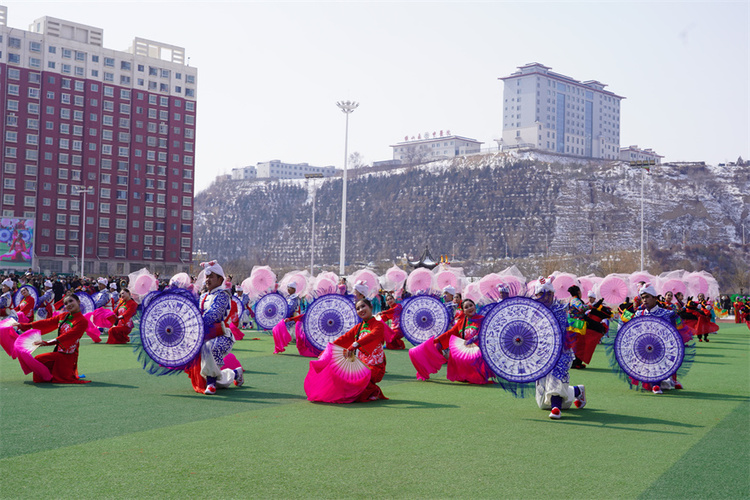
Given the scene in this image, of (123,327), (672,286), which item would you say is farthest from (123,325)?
(672,286)

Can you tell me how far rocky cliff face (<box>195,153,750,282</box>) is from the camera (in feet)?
300

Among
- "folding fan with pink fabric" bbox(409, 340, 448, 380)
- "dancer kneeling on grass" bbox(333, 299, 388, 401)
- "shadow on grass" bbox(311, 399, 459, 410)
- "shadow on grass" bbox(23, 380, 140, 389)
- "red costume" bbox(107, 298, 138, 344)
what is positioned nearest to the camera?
"shadow on grass" bbox(311, 399, 459, 410)

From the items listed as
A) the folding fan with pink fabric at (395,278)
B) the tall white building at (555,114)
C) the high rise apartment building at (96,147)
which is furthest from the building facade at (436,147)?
the folding fan with pink fabric at (395,278)

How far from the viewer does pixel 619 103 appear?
144 meters

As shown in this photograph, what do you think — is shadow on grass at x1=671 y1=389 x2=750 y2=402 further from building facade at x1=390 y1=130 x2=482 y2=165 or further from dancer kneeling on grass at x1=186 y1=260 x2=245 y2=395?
building facade at x1=390 y1=130 x2=482 y2=165

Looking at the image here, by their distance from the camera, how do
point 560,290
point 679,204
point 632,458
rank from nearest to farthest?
point 632,458
point 560,290
point 679,204

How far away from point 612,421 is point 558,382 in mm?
681

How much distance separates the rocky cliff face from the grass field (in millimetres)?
81009

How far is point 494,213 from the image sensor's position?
328 feet

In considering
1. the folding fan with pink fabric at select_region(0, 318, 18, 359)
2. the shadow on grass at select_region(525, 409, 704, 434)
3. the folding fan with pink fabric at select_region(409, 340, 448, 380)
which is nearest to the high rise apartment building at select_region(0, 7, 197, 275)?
the folding fan with pink fabric at select_region(0, 318, 18, 359)

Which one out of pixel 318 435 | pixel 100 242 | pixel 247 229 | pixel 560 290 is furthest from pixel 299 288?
pixel 247 229

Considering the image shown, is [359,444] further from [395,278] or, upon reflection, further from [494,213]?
[494,213]

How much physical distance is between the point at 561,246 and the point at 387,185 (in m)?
36.2

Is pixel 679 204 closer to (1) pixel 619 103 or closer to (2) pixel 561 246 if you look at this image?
(2) pixel 561 246
